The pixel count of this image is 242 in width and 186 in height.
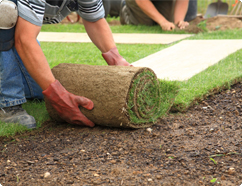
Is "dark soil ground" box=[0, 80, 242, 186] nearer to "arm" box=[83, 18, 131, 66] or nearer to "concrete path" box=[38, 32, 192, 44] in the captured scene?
"arm" box=[83, 18, 131, 66]

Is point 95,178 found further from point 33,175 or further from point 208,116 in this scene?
point 208,116

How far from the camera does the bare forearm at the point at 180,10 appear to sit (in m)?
6.04

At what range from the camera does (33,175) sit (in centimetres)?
180

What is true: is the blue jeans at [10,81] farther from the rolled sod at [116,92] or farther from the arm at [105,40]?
the arm at [105,40]

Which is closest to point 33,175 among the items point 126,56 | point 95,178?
point 95,178

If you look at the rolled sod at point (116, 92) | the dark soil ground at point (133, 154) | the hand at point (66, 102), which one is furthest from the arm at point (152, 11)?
the hand at point (66, 102)

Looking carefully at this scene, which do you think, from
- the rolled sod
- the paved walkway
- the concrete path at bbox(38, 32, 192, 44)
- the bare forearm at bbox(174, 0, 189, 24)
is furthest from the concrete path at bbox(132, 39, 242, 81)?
the bare forearm at bbox(174, 0, 189, 24)

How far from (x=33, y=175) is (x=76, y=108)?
2.05ft

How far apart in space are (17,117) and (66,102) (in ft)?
1.59

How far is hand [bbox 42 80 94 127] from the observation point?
2227 mm

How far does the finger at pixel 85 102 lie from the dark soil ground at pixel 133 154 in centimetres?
20

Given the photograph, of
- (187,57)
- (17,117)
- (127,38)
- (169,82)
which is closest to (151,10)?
(127,38)

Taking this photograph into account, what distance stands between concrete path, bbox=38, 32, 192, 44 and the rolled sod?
271 centimetres

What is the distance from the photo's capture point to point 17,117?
96.9 inches
